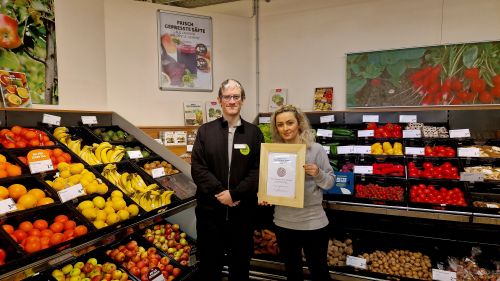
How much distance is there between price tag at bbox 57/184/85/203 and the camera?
7.12ft

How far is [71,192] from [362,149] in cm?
294

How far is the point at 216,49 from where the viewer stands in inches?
198

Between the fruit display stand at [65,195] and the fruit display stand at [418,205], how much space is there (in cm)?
165

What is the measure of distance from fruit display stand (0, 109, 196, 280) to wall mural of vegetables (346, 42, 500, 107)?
288cm

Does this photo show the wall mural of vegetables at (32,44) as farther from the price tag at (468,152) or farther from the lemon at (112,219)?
the price tag at (468,152)

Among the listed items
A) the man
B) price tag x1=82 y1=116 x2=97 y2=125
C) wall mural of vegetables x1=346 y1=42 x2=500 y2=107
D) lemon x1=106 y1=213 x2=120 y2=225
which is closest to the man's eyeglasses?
the man

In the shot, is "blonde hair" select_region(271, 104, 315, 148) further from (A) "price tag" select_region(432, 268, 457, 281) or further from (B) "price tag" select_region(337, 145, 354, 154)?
(A) "price tag" select_region(432, 268, 457, 281)

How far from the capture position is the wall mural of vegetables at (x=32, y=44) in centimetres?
312

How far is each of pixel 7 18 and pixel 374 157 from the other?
4120 millimetres

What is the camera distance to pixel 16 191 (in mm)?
2053

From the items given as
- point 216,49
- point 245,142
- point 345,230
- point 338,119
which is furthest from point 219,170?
point 216,49

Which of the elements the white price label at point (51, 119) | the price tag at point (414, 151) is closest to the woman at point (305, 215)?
the price tag at point (414, 151)

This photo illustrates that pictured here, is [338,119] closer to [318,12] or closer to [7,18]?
[318,12]

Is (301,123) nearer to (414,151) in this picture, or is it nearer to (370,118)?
(414,151)
